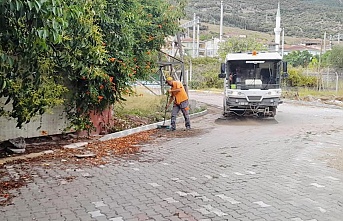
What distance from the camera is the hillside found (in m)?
89.9

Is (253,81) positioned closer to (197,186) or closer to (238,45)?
(197,186)

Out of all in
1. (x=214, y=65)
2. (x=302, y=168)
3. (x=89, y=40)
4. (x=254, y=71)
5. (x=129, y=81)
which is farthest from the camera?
(x=214, y=65)

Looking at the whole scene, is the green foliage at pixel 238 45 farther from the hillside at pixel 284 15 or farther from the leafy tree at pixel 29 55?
the hillside at pixel 284 15

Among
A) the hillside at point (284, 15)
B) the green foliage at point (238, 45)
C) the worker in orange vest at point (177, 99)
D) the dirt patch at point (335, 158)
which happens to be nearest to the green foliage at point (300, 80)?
the green foliage at point (238, 45)

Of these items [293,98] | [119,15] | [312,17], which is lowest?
[293,98]

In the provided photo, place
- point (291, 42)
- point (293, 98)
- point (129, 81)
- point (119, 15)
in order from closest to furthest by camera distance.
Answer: point (119, 15) → point (129, 81) → point (293, 98) → point (291, 42)

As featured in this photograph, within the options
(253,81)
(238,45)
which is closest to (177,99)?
(253,81)

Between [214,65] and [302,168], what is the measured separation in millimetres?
40378

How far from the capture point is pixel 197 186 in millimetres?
6418

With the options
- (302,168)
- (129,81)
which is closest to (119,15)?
(129,81)

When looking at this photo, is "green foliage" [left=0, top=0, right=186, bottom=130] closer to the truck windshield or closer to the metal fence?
the truck windshield

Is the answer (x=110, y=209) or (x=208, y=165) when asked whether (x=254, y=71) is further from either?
(x=110, y=209)

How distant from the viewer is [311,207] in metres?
5.41

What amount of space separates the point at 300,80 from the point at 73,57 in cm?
2827
